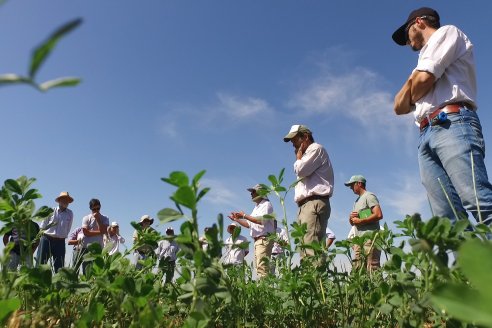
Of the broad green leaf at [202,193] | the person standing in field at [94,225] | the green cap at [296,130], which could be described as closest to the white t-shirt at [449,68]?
the broad green leaf at [202,193]

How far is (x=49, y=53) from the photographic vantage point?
1.07 ft

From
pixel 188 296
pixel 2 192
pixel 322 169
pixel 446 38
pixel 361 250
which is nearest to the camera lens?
pixel 188 296

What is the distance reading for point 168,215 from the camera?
3.40ft

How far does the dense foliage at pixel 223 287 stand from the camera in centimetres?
52

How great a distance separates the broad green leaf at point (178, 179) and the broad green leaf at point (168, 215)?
0.24ft

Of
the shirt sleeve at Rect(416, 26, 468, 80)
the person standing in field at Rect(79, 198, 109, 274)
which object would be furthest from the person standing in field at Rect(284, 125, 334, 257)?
the person standing in field at Rect(79, 198, 109, 274)

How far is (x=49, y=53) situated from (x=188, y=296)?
3.10 ft

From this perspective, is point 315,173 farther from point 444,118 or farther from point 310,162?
point 444,118

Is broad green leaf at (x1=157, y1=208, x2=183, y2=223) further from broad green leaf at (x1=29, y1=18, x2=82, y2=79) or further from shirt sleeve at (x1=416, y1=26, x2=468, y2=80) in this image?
shirt sleeve at (x1=416, y1=26, x2=468, y2=80)

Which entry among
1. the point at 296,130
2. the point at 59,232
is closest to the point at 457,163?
the point at 296,130

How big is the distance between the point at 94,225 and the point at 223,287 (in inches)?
305

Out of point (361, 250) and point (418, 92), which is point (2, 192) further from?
point (418, 92)

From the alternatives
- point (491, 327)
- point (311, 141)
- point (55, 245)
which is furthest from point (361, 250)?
point (55, 245)

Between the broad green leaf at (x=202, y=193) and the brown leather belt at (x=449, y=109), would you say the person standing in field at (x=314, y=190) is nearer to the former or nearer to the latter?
the brown leather belt at (x=449, y=109)
